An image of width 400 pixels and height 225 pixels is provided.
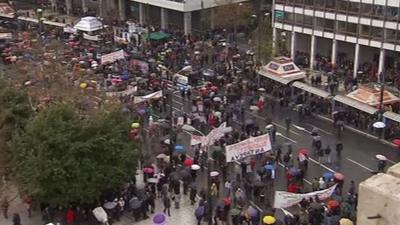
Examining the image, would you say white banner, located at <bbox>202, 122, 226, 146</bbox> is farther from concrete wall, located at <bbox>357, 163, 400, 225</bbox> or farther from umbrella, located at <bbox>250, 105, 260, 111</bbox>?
concrete wall, located at <bbox>357, 163, 400, 225</bbox>

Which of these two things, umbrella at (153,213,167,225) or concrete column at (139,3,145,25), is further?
concrete column at (139,3,145,25)

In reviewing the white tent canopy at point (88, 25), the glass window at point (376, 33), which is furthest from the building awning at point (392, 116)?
the white tent canopy at point (88, 25)

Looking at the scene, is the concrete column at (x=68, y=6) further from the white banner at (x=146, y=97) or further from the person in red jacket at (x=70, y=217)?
the person in red jacket at (x=70, y=217)

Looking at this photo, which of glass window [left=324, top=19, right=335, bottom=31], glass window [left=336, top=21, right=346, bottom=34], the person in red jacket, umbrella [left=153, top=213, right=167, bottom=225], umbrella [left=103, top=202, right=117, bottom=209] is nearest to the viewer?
umbrella [left=153, top=213, right=167, bottom=225]

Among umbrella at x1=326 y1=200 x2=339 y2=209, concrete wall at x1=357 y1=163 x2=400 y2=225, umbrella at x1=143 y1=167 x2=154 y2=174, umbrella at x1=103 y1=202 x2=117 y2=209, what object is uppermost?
concrete wall at x1=357 y1=163 x2=400 y2=225

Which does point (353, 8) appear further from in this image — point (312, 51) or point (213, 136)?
point (213, 136)

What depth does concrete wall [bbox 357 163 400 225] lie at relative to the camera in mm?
13734

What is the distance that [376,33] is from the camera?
45812 mm

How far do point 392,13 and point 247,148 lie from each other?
20.4 metres

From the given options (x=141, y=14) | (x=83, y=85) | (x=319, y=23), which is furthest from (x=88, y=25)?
(x=319, y=23)

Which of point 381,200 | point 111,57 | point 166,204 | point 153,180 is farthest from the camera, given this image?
point 111,57

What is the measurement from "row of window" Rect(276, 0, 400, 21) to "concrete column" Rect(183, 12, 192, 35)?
44.0ft

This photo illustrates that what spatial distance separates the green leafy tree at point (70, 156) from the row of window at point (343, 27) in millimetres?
25086

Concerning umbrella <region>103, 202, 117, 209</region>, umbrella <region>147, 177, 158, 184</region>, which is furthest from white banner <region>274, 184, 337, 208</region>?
umbrella <region>103, 202, 117, 209</region>
